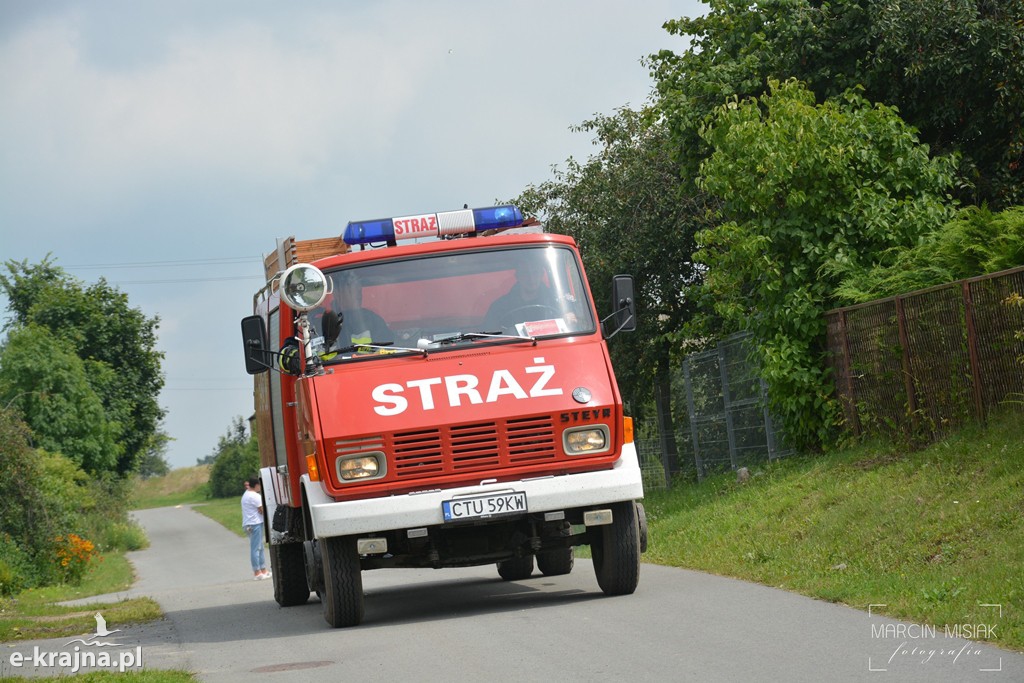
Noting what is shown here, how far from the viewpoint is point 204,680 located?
8.87 metres

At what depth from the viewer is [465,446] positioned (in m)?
10.4

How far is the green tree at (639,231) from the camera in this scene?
2652 cm

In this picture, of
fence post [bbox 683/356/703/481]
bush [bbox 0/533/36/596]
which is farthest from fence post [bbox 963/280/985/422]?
bush [bbox 0/533/36/596]

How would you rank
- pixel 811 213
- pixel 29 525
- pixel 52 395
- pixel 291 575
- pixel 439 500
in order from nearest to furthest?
pixel 439 500
pixel 291 575
pixel 811 213
pixel 29 525
pixel 52 395

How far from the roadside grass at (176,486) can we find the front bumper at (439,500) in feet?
339

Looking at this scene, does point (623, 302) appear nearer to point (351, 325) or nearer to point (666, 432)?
point (351, 325)

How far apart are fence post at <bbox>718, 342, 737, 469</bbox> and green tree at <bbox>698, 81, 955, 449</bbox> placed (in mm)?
3683

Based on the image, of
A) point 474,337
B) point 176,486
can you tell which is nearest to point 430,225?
point 474,337

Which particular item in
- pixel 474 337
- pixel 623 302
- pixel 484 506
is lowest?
pixel 484 506

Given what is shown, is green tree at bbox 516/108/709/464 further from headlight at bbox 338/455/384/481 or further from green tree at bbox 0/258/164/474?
green tree at bbox 0/258/164/474

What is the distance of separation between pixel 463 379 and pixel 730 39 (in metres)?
14.6

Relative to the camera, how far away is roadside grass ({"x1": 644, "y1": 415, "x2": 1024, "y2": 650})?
29.9 feet

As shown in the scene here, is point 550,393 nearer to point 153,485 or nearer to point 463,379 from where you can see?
point 463,379

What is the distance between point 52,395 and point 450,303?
46984mm
